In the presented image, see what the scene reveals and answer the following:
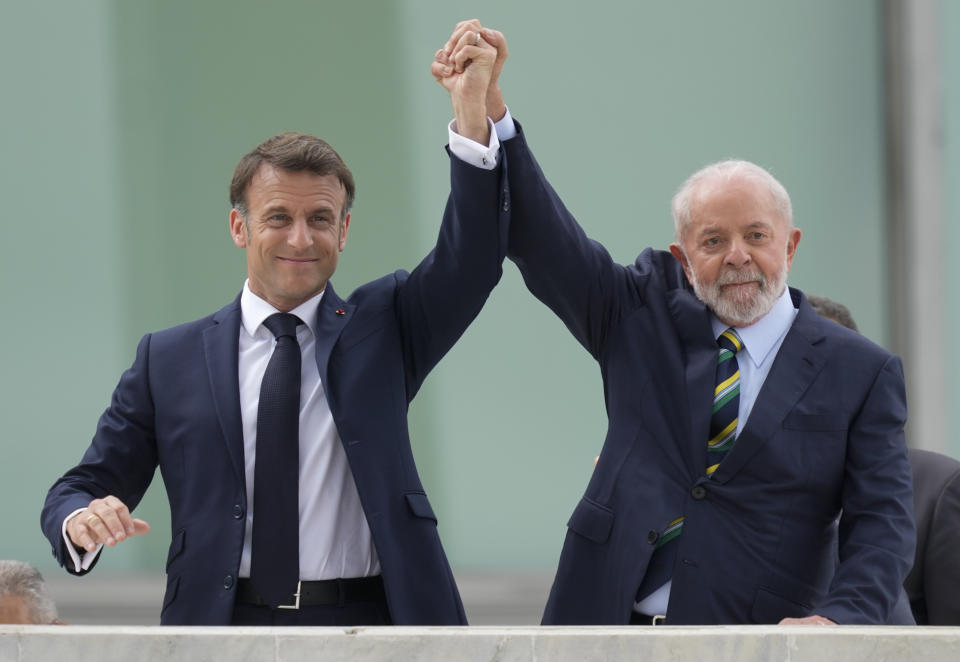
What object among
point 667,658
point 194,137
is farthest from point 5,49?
point 667,658

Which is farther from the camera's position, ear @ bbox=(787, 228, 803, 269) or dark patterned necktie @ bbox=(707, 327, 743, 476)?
ear @ bbox=(787, 228, 803, 269)

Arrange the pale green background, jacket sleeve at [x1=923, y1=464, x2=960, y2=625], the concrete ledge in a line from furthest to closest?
the pale green background < jacket sleeve at [x1=923, y1=464, x2=960, y2=625] < the concrete ledge

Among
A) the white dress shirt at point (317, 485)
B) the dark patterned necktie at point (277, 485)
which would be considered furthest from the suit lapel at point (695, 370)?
the dark patterned necktie at point (277, 485)

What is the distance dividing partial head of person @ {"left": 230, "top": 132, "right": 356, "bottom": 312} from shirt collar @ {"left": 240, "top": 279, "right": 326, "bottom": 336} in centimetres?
1

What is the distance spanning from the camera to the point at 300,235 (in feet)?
8.13

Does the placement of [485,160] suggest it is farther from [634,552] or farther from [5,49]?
[5,49]

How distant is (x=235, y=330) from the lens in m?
2.56


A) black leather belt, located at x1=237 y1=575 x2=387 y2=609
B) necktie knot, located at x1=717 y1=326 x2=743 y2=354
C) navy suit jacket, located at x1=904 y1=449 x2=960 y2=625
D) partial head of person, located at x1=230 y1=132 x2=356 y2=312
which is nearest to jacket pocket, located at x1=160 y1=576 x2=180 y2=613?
black leather belt, located at x1=237 y1=575 x2=387 y2=609

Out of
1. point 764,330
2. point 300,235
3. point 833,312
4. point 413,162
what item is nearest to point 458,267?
point 300,235

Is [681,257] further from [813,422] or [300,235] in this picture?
[300,235]

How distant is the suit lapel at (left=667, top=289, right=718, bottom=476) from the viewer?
8.07 feet

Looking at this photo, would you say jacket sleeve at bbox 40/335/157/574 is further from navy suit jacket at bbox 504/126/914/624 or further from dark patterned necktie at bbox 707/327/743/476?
dark patterned necktie at bbox 707/327/743/476

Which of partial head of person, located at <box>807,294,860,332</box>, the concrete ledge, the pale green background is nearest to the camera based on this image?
the concrete ledge

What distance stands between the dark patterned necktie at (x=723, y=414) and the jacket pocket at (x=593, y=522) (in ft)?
0.66
